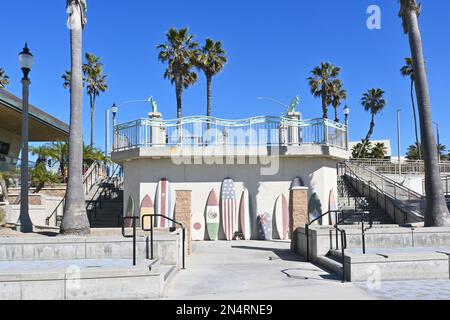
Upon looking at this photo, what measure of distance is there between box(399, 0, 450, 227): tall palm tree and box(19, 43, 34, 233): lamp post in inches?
467

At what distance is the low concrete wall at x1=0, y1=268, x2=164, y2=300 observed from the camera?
6.97m

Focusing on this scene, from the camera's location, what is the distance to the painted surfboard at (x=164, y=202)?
1723 centimetres

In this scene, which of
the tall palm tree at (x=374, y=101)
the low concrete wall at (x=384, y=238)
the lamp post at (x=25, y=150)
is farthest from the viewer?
the tall palm tree at (x=374, y=101)

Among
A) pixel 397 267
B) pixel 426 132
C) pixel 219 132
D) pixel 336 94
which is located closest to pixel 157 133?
pixel 219 132

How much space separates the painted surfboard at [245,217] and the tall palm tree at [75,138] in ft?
23.9

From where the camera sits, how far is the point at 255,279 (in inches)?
Result: 358

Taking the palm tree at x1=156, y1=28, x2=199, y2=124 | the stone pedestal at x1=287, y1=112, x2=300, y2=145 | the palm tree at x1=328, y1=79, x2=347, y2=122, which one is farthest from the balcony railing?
the palm tree at x1=328, y1=79, x2=347, y2=122

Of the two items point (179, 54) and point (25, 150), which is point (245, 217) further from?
point (179, 54)

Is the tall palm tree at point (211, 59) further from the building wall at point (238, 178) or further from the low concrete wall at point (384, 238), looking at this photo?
the low concrete wall at point (384, 238)

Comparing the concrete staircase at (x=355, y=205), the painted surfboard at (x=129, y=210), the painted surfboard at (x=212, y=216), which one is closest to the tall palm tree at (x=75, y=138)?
the painted surfboard at (x=129, y=210)

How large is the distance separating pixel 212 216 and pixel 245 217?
1.31 m

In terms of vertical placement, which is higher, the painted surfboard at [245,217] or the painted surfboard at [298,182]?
the painted surfboard at [298,182]
